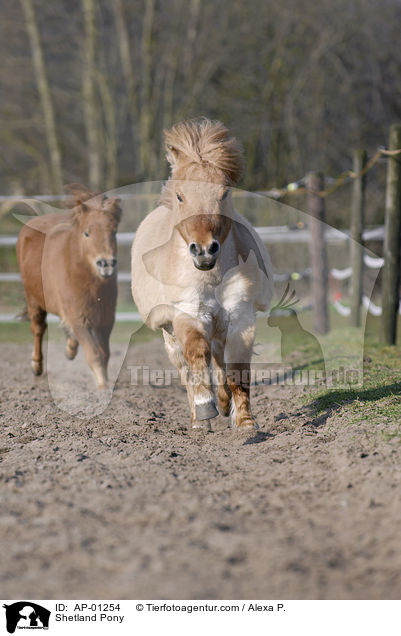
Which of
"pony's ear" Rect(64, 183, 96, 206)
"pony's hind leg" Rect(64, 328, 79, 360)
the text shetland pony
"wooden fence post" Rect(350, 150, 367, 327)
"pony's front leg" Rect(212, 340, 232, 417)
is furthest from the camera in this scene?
"wooden fence post" Rect(350, 150, 367, 327)

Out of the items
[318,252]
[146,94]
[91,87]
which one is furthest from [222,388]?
[91,87]

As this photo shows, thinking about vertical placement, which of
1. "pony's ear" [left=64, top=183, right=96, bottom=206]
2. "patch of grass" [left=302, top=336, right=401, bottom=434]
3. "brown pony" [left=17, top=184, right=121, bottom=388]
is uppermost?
"pony's ear" [left=64, top=183, right=96, bottom=206]

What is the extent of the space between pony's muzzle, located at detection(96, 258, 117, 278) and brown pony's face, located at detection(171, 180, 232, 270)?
112 centimetres

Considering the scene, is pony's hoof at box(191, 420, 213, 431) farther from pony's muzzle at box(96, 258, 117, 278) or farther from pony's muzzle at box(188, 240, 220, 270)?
pony's muzzle at box(96, 258, 117, 278)

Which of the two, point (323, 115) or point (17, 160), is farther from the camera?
point (17, 160)

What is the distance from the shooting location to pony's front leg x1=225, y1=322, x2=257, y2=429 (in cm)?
395

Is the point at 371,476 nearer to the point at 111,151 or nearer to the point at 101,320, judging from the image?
the point at 101,320

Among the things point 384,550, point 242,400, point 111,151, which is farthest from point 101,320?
point 111,151

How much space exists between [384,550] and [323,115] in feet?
45.0

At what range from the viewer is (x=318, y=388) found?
193 inches

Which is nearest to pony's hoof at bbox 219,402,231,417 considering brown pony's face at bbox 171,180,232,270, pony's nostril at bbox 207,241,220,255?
brown pony's face at bbox 171,180,232,270

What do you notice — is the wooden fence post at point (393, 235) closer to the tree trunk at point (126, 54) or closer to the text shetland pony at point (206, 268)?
the text shetland pony at point (206, 268)

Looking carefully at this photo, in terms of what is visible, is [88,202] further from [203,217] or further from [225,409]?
[225,409]

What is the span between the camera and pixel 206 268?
11.3 ft
